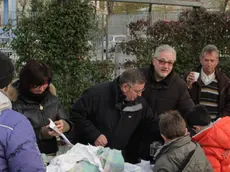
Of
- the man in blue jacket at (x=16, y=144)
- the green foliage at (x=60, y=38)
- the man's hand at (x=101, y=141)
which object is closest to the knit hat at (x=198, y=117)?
the man's hand at (x=101, y=141)

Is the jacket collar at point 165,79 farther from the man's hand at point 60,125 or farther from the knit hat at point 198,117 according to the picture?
the man's hand at point 60,125

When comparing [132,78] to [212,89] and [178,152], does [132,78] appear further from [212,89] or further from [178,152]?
[212,89]

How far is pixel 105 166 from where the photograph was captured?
9.81ft

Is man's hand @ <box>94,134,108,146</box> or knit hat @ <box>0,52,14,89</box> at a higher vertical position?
knit hat @ <box>0,52,14,89</box>

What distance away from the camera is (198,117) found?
3.38m

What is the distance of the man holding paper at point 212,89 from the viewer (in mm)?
4535

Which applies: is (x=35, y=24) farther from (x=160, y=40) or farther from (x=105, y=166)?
(x=105, y=166)

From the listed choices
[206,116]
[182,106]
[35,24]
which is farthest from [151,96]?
[35,24]

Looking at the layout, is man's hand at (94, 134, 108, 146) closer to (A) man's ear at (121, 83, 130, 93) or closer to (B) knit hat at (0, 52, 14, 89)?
(A) man's ear at (121, 83, 130, 93)

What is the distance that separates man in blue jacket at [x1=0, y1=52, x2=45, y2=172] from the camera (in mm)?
1810

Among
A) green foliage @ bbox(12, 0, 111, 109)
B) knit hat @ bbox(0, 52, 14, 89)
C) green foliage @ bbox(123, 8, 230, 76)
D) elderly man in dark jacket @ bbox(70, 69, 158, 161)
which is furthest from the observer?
green foliage @ bbox(123, 8, 230, 76)

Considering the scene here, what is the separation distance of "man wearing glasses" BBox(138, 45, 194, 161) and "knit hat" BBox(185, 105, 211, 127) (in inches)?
19.6

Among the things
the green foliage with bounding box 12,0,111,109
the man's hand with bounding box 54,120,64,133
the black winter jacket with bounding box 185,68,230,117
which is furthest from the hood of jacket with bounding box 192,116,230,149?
the green foliage with bounding box 12,0,111,109

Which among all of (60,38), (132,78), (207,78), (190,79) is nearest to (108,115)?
(132,78)
